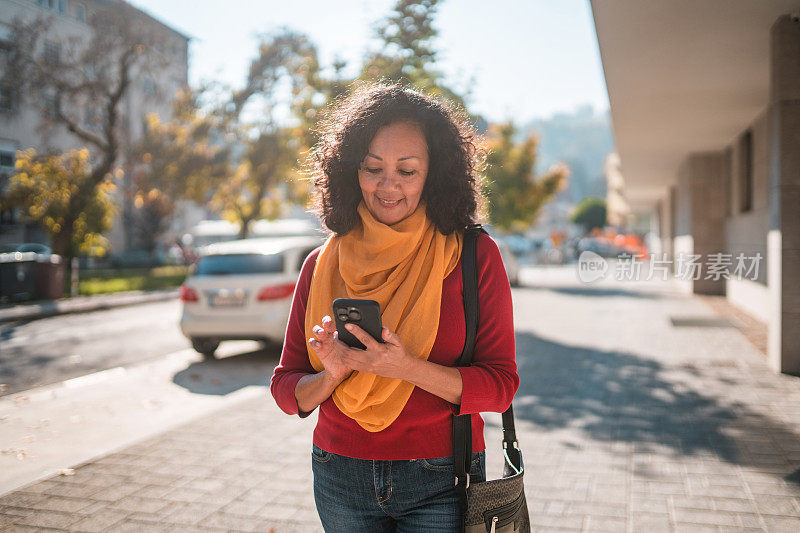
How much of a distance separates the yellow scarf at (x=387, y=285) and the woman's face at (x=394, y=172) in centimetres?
4

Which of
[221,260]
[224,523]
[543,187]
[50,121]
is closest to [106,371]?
[221,260]

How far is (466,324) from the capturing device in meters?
1.86

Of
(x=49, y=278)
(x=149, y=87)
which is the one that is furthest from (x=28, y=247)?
(x=49, y=278)

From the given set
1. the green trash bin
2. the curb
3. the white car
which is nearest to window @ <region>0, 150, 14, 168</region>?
the curb

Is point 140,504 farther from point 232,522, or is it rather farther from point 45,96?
point 45,96

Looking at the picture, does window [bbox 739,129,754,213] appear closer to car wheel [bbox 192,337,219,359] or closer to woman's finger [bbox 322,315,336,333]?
car wheel [bbox 192,337,219,359]

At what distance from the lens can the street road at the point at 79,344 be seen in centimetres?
886

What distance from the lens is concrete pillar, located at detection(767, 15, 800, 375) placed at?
25.9 ft

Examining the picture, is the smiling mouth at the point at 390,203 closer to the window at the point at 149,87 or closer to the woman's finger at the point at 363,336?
the woman's finger at the point at 363,336

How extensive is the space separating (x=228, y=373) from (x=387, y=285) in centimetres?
742

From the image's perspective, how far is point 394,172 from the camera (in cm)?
195

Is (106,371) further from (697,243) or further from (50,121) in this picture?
(697,243)

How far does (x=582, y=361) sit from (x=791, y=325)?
2438mm

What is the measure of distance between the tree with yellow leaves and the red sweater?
19.1m
